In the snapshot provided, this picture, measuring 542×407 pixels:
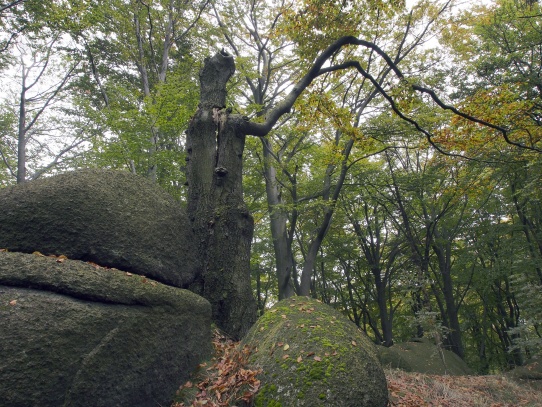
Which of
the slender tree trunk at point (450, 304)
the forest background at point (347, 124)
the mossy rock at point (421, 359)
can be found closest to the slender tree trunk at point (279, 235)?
the forest background at point (347, 124)

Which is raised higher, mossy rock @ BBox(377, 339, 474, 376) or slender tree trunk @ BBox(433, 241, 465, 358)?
slender tree trunk @ BBox(433, 241, 465, 358)

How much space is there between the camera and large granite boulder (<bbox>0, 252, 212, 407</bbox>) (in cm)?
276

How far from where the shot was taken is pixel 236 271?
5398mm

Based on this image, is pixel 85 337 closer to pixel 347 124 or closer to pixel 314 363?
pixel 314 363

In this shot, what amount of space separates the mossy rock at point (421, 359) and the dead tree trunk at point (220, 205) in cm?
480

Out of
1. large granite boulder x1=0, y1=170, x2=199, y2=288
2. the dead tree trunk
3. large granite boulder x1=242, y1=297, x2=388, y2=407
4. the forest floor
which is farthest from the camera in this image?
the dead tree trunk

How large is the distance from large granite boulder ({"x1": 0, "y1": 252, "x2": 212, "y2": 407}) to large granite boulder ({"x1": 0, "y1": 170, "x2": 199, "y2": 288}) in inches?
19.5

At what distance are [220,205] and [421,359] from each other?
719cm

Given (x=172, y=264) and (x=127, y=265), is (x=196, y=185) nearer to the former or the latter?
(x=172, y=264)

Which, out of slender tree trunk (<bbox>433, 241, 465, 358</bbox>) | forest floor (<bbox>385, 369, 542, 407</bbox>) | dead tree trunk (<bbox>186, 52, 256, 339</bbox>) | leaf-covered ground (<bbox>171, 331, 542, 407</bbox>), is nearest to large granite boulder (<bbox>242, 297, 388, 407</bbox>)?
leaf-covered ground (<bbox>171, 331, 542, 407</bbox>)

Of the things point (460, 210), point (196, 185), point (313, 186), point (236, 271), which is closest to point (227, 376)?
point (236, 271)

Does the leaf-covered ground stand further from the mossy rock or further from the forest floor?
the mossy rock

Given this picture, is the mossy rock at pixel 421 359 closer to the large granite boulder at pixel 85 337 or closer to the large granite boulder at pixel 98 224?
the large granite boulder at pixel 98 224

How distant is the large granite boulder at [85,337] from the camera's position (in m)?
2.76
